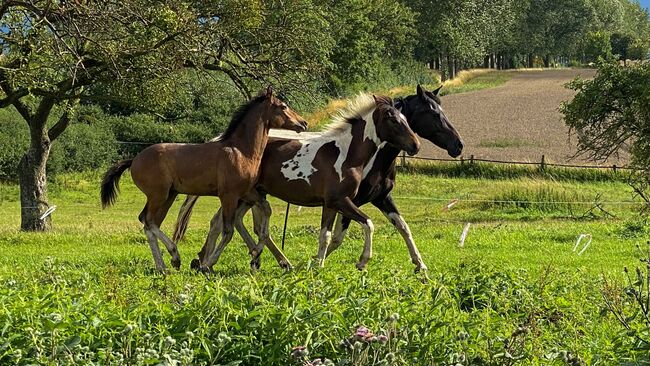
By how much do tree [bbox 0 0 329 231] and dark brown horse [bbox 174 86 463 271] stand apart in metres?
6.21

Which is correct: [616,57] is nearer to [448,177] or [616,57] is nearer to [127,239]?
[127,239]

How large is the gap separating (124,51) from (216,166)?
8494mm

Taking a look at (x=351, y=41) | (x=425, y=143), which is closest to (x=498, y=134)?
(x=425, y=143)

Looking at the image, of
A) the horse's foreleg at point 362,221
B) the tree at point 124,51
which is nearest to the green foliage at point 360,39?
the tree at point 124,51

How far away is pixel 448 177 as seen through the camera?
123 ft

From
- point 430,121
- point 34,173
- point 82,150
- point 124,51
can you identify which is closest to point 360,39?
point 82,150

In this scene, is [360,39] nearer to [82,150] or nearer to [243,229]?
[82,150]

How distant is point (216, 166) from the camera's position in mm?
11344

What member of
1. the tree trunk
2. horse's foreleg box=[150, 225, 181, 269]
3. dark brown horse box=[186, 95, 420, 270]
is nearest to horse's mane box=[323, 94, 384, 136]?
dark brown horse box=[186, 95, 420, 270]

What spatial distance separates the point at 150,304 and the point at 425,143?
43812mm

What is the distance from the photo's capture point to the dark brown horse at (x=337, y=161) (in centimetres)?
1111

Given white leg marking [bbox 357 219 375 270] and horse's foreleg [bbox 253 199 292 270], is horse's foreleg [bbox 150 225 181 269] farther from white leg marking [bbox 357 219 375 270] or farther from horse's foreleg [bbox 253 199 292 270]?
white leg marking [bbox 357 219 375 270]

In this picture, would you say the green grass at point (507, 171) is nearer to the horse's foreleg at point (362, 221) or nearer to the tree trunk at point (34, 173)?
the tree trunk at point (34, 173)

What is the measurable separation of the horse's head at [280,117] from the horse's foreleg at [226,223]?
123 centimetres
